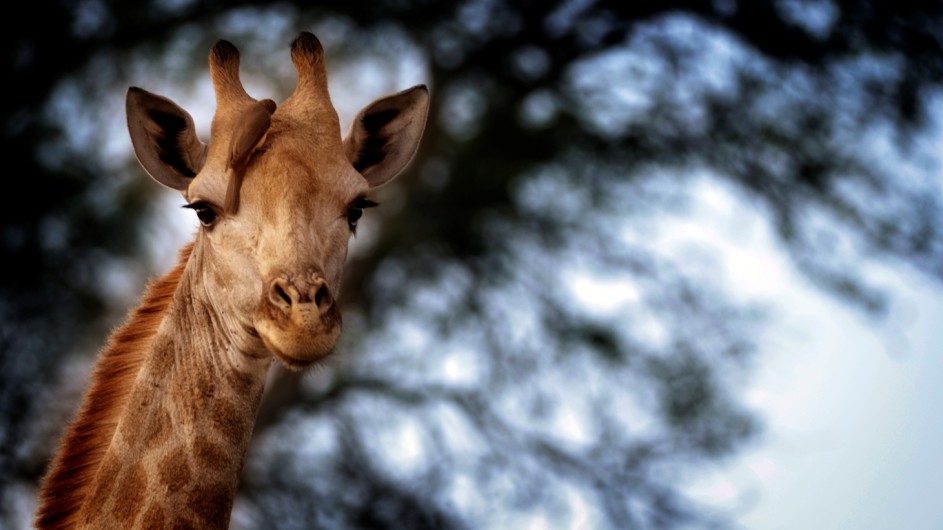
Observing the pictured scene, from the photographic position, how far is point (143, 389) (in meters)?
4.32

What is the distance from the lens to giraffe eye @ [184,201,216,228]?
14.2 feet

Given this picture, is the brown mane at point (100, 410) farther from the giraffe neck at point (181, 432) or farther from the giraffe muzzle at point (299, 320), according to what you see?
the giraffe muzzle at point (299, 320)

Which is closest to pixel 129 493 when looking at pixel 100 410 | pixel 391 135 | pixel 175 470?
pixel 175 470

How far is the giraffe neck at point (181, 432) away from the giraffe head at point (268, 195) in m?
0.10

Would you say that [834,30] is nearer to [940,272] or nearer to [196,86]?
[940,272]

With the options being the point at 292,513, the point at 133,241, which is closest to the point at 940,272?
the point at 292,513

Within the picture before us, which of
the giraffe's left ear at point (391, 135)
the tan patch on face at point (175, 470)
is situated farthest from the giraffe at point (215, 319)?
the giraffe's left ear at point (391, 135)

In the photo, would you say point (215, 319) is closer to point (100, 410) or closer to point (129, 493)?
point (100, 410)

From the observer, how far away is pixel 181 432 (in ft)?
13.8

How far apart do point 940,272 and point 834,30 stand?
7.60 feet

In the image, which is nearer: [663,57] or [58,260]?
[58,260]

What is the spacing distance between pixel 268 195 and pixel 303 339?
59cm

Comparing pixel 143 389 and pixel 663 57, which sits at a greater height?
pixel 663 57

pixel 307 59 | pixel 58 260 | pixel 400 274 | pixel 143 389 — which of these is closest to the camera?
pixel 143 389
